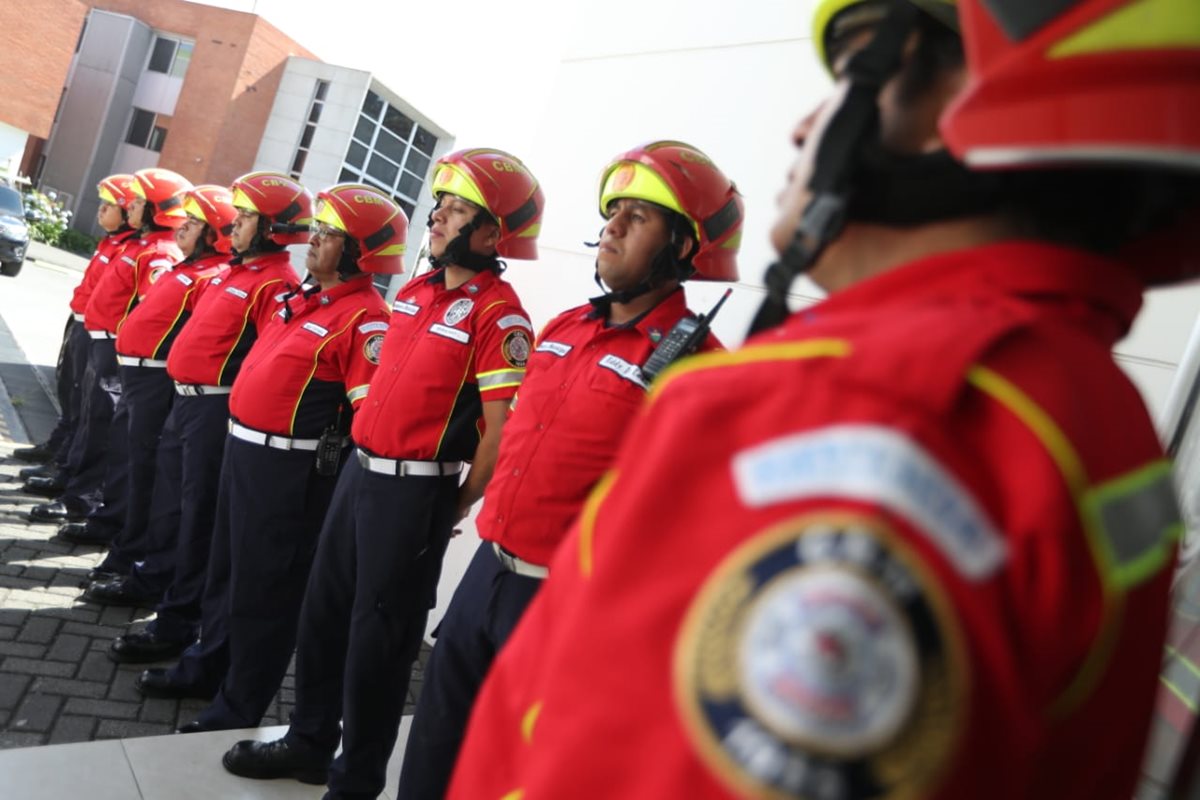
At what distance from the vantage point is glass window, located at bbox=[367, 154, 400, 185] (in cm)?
3759

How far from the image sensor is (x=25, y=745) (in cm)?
396

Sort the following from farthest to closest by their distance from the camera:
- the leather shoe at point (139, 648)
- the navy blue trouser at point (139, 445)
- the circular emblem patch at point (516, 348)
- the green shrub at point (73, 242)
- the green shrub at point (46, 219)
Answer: the green shrub at point (73, 242) → the green shrub at point (46, 219) → the navy blue trouser at point (139, 445) → the leather shoe at point (139, 648) → the circular emblem patch at point (516, 348)

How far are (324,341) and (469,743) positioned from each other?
3.73 m

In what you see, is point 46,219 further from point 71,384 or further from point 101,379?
point 101,379

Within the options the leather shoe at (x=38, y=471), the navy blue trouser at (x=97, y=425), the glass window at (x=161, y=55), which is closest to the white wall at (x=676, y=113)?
the navy blue trouser at (x=97, y=425)

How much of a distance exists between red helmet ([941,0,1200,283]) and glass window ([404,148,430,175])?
41.0 m

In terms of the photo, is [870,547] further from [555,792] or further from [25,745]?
[25,745]

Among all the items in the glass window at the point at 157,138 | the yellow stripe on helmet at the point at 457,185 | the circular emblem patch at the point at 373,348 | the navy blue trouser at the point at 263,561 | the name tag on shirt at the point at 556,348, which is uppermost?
the glass window at the point at 157,138

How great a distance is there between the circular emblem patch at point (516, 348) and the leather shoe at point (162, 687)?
8.23 feet

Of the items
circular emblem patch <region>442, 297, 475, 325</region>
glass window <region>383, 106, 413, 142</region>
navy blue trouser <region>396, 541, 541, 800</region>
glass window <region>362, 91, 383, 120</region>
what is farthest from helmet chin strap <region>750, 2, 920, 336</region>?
glass window <region>383, 106, 413, 142</region>

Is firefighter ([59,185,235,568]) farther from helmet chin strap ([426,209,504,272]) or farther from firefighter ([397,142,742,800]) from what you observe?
firefighter ([397,142,742,800])

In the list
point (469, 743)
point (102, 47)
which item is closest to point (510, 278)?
point (469, 743)

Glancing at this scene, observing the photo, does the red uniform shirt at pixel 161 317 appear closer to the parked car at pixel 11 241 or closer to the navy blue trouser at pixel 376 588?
the navy blue trouser at pixel 376 588

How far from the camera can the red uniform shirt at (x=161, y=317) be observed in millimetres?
6395
